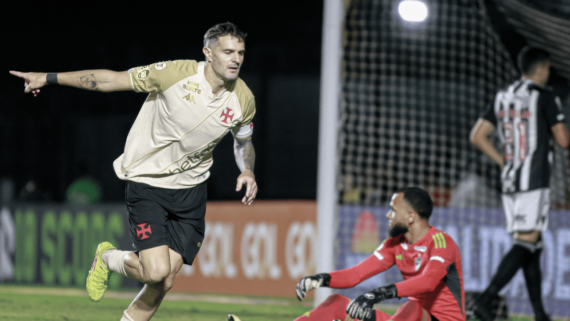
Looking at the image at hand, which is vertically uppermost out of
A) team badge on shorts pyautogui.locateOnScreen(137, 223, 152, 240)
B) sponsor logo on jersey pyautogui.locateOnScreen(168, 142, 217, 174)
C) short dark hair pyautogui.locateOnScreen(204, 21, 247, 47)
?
short dark hair pyautogui.locateOnScreen(204, 21, 247, 47)

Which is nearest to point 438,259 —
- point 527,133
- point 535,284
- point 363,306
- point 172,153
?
point 363,306

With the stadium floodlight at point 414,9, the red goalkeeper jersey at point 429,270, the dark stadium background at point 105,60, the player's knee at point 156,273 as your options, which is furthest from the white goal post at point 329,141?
the dark stadium background at point 105,60

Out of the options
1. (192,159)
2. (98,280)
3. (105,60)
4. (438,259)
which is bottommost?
(98,280)

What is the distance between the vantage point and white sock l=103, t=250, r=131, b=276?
3654 millimetres

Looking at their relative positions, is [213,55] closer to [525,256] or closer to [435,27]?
[525,256]

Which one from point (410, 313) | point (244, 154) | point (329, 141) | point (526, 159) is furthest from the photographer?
point (329, 141)

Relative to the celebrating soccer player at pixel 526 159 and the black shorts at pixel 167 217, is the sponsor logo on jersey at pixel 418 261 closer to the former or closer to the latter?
the black shorts at pixel 167 217

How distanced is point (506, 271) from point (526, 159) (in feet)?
3.08

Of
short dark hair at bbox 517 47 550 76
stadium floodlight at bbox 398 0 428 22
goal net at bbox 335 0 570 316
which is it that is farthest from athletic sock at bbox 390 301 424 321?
stadium floodlight at bbox 398 0 428 22

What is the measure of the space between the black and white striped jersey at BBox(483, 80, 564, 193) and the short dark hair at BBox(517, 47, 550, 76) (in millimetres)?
119

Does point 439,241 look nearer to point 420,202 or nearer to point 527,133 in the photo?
point 420,202

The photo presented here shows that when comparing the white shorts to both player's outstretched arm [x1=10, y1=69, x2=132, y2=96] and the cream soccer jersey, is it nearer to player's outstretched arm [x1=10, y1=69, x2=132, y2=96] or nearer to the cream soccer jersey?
the cream soccer jersey

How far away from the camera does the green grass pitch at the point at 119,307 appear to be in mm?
5441

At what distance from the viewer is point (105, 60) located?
1586cm
